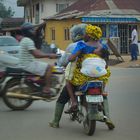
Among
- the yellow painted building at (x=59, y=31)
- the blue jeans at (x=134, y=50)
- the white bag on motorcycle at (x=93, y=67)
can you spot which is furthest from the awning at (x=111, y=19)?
the white bag on motorcycle at (x=93, y=67)

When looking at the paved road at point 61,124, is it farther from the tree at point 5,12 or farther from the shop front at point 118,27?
the tree at point 5,12

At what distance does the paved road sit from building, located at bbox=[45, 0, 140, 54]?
23499mm

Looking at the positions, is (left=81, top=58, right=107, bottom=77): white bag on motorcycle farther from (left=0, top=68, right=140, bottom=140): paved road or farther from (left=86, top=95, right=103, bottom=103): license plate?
(left=0, top=68, right=140, bottom=140): paved road

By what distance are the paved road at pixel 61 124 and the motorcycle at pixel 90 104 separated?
21 cm

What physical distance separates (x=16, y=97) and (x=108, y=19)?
26047 mm

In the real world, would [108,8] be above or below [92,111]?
above

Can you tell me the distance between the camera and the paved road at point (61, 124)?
788 cm

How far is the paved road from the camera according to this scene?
7.88 m

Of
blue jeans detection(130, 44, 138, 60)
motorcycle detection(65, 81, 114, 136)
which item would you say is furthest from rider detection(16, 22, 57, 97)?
blue jeans detection(130, 44, 138, 60)

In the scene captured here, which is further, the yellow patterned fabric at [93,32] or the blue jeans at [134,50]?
the blue jeans at [134,50]

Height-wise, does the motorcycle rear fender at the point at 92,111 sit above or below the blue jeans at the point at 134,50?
below

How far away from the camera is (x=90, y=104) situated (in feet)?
25.0

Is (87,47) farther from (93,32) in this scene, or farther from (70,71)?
(70,71)

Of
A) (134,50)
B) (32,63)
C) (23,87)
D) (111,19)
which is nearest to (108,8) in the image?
(111,19)
